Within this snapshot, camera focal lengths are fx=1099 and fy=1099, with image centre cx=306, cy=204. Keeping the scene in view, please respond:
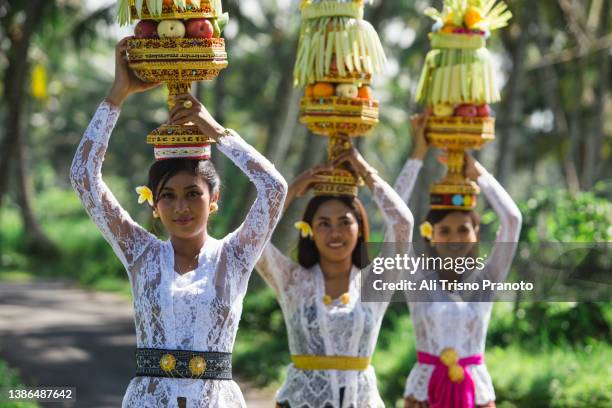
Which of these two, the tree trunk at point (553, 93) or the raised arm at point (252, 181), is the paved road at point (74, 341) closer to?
the raised arm at point (252, 181)

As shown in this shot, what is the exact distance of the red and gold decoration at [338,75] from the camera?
515 cm

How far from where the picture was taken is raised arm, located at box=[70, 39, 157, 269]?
4094mm

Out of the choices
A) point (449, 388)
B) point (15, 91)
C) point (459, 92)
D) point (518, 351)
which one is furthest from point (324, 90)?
point (15, 91)

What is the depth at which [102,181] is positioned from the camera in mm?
4145

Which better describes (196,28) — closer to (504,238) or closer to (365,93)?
(365,93)

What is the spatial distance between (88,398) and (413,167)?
14.4 ft

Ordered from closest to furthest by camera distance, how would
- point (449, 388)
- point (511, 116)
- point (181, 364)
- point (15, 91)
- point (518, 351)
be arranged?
point (181, 364) < point (449, 388) < point (518, 351) < point (15, 91) < point (511, 116)

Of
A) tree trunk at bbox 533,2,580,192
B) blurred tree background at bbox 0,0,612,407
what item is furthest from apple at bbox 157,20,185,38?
tree trunk at bbox 533,2,580,192

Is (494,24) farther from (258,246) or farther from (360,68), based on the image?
(258,246)

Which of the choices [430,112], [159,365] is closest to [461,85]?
[430,112]

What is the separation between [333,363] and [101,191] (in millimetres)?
1471

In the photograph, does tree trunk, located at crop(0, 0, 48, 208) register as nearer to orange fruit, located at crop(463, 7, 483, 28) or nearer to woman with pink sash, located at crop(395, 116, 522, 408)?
woman with pink sash, located at crop(395, 116, 522, 408)

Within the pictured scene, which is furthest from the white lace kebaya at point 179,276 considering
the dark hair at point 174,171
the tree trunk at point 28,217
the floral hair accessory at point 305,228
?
the tree trunk at point 28,217

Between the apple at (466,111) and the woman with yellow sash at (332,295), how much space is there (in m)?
0.70
